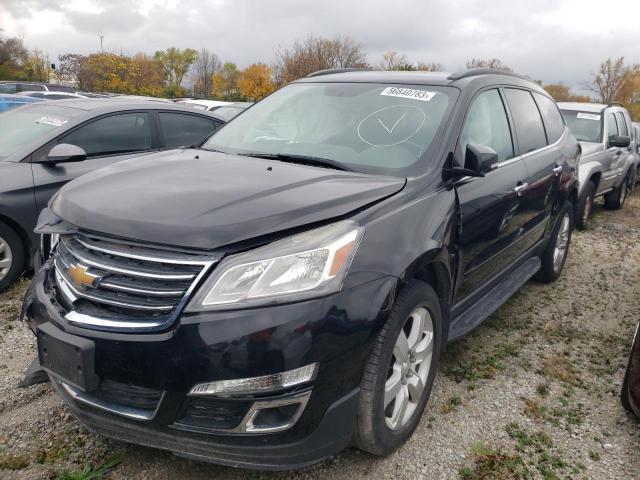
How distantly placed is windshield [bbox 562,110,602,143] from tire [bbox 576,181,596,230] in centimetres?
94

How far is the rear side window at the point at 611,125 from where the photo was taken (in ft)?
27.6

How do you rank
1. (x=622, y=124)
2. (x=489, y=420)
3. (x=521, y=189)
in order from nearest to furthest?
(x=489, y=420), (x=521, y=189), (x=622, y=124)

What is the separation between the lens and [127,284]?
1.97 metres

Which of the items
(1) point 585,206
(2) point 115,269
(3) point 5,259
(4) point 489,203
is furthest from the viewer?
(1) point 585,206

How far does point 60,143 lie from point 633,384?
4.48 metres

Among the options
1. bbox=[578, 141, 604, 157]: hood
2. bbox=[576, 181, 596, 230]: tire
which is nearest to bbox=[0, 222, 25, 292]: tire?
bbox=[576, 181, 596, 230]: tire

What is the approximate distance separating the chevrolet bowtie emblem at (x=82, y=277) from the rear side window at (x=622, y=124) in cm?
948

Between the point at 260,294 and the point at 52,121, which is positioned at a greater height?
the point at 52,121

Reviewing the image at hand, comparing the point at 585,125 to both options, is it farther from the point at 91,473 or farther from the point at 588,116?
the point at 91,473

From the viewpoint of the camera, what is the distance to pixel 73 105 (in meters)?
5.12

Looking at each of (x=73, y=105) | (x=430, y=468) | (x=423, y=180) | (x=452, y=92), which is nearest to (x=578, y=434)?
(x=430, y=468)

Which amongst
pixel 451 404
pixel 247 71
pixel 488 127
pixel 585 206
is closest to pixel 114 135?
pixel 488 127

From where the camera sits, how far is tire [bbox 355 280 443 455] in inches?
84.7

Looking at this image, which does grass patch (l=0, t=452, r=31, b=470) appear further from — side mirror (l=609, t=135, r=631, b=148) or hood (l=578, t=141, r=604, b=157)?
side mirror (l=609, t=135, r=631, b=148)
